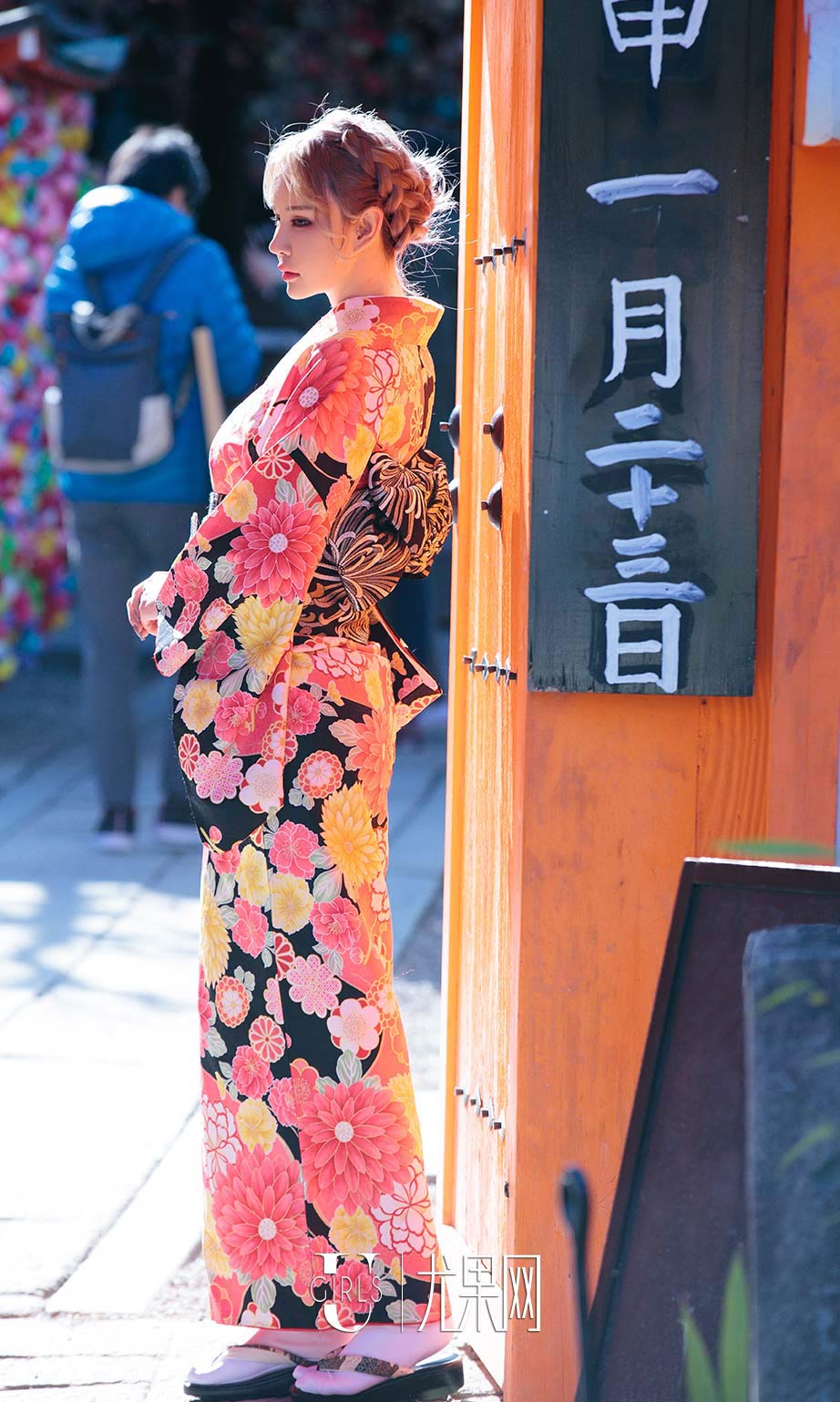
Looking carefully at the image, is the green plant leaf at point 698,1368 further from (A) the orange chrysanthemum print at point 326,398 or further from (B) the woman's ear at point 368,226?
(B) the woman's ear at point 368,226

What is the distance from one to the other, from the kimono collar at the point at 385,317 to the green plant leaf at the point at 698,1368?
4.23ft

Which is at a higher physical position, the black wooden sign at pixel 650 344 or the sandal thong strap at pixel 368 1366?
the black wooden sign at pixel 650 344

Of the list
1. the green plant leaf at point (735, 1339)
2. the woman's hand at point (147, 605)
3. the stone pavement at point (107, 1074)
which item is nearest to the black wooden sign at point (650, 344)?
the woman's hand at point (147, 605)

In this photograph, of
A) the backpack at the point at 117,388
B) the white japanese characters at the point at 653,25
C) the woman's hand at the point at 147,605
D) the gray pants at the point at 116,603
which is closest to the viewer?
the white japanese characters at the point at 653,25

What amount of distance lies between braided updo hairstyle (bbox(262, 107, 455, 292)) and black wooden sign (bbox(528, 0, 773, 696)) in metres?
0.22

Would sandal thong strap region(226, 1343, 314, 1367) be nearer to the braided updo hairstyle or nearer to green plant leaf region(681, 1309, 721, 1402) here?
green plant leaf region(681, 1309, 721, 1402)

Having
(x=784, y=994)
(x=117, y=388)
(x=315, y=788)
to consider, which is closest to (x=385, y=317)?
(x=315, y=788)

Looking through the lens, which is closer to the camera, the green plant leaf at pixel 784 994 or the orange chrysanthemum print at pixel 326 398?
the green plant leaf at pixel 784 994

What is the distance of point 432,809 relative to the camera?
6219mm

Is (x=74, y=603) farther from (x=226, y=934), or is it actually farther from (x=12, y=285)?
(x=226, y=934)

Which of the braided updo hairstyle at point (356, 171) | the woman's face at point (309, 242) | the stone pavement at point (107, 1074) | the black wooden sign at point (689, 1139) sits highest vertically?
the braided updo hairstyle at point (356, 171)

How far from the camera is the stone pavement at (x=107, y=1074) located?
2711 mm

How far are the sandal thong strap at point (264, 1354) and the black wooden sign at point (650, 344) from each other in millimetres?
1019

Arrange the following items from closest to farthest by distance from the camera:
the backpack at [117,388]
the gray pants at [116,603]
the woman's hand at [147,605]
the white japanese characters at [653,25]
Result: 1. the white japanese characters at [653,25]
2. the woman's hand at [147,605]
3. the backpack at [117,388]
4. the gray pants at [116,603]
